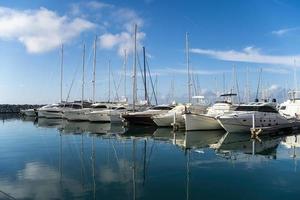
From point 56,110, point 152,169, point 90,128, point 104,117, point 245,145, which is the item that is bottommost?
point 152,169

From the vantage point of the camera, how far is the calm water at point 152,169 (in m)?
14.6

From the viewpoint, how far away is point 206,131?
38.2 meters

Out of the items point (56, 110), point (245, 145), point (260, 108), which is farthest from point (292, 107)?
point (56, 110)

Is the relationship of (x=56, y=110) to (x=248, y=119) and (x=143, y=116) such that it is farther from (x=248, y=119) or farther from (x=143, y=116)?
(x=248, y=119)

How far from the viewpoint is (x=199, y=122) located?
126ft

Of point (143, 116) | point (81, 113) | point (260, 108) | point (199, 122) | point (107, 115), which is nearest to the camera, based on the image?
point (260, 108)

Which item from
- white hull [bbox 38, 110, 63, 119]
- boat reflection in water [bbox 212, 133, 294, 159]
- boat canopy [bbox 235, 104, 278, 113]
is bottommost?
boat reflection in water [bbox 212, 133, 294, 159]

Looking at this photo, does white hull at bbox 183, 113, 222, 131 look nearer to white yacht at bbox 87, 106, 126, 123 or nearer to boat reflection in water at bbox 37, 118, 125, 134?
boat reflection in water at bbox 37, 118, 125, 134

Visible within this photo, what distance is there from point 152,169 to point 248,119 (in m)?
18.2

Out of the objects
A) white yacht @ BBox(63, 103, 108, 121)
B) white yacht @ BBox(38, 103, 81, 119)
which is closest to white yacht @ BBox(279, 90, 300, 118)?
white yacht @ BBox(63, 103, 108, 121)

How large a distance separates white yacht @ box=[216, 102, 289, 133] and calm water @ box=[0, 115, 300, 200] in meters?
3.91

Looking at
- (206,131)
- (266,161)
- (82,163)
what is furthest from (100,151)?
(206,131)

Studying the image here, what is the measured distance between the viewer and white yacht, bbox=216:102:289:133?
3528 cm

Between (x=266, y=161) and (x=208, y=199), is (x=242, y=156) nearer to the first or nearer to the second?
(x=266, y=161)
